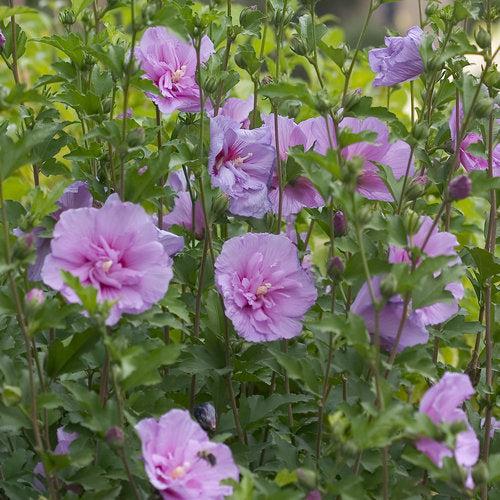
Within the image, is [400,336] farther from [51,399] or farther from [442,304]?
[51,399]

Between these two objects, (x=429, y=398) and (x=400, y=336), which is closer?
(x=429, y=398)

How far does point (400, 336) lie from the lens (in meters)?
1.10

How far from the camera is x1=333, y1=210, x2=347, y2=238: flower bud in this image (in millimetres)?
1249

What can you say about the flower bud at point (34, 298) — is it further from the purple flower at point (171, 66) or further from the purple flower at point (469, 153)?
the purple flower at point (469, 153)

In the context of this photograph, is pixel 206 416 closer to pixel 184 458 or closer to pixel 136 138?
pixel 184 458

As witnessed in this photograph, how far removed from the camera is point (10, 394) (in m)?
0.96

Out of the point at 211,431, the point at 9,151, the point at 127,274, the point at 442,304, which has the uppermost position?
the point at 9,151

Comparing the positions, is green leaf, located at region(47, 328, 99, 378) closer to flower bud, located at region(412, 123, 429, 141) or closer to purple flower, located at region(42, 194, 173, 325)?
purple flower, located at region(42, 194, 173, 325)

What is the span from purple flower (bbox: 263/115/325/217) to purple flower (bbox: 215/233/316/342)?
0.12m

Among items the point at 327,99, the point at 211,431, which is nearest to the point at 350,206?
the point at 327,99

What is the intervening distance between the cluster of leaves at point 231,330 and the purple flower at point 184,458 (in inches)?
1.1

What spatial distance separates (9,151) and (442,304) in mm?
557

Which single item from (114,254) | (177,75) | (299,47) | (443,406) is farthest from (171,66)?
(443,406)

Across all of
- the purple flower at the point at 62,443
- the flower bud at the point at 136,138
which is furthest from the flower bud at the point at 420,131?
the purple flower at the point at 62,443
